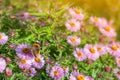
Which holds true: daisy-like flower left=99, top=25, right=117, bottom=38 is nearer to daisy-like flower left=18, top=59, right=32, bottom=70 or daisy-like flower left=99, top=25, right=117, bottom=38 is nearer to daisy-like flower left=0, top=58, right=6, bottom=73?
daisy-like flower left=18, top=59, right=32, bottom=70

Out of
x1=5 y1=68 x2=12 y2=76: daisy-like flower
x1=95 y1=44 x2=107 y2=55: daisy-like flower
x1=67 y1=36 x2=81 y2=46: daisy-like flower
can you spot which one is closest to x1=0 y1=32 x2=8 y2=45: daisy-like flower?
x1=5 y1=68 x2=12 y2=76: daisy-like flower

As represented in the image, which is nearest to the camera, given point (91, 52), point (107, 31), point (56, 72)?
point (56, 72)

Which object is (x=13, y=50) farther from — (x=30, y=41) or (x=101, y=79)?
(x=101, y=79)

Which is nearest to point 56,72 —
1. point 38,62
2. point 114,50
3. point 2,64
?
point 38,62

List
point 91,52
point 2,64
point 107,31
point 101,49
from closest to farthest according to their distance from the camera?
point 2,64 → point 91,52 → point 101,49 → point 107,31

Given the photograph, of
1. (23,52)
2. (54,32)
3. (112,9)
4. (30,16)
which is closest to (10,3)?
(30,16)

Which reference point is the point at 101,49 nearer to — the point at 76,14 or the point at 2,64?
the point at 76,14

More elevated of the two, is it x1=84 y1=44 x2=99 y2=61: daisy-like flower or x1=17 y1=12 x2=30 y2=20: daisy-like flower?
x1=17 y1=12 x2=30 y2=20: daisy-like flower
